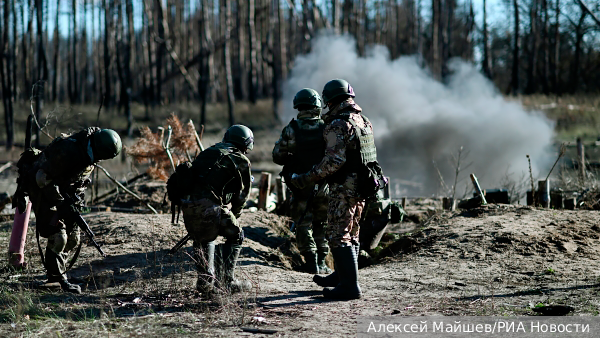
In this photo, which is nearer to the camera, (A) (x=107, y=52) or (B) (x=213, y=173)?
(B) (x=213, y=173)

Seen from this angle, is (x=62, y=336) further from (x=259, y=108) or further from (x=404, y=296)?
(x=259, y=108)

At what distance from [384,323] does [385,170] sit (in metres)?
17.4

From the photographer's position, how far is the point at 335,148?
5.18 meters

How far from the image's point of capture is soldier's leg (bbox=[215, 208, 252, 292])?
5.31 metres

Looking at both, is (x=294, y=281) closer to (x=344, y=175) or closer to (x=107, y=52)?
(x=344, y=175)

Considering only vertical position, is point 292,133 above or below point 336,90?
below

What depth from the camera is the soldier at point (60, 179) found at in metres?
5.39

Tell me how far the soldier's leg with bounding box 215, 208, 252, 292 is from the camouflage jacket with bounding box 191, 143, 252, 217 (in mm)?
175

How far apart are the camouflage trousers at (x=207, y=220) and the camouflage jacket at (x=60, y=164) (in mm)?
1026

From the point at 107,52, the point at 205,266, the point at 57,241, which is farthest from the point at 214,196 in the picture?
the point at 107,52

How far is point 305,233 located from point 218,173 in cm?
189

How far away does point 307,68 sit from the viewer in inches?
1056

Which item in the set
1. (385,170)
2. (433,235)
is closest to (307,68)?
(385,170)

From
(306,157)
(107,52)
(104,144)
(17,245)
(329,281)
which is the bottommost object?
(329,281)
